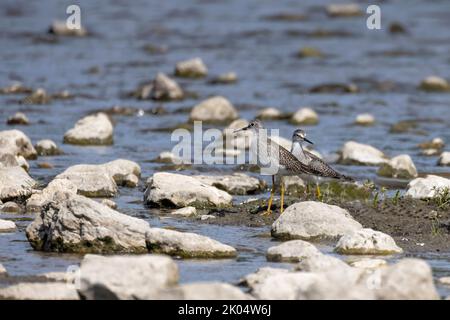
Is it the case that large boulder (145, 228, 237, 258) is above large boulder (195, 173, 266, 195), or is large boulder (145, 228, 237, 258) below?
above

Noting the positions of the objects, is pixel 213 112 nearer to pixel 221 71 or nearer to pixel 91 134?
pixel 91 134

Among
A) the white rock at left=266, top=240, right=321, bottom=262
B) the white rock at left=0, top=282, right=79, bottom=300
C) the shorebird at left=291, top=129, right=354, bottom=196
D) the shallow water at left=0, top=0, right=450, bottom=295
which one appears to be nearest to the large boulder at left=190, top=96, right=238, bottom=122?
the shallow water at left=0, top=0, right=450, bottom=295

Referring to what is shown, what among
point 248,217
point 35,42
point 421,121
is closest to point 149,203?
point 248,217

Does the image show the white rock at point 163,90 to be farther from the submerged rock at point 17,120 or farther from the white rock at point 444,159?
the white rock at point 444,159

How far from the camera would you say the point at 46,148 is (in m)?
16.5

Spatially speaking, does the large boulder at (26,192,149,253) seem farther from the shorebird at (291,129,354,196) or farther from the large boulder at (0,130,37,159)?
the large boulder at (0,130,37,159)

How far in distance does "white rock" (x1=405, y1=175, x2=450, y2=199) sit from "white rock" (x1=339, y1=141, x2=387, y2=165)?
302cm

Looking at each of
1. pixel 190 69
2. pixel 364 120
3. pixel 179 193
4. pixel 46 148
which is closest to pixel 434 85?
pixel 364 120

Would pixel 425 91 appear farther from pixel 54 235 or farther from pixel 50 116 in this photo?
pixel 54 235

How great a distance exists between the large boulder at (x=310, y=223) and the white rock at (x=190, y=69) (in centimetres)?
1508

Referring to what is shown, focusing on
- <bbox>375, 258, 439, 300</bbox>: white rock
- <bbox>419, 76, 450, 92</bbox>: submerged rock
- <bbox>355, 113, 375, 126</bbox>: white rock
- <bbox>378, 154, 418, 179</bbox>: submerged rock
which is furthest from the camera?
<bbox>419, 76, 450, 92</bbox>: submerged rock

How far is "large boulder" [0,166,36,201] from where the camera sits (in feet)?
42.0

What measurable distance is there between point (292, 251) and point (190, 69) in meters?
16.5

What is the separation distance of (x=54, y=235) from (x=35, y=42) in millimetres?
Answer: 20945
